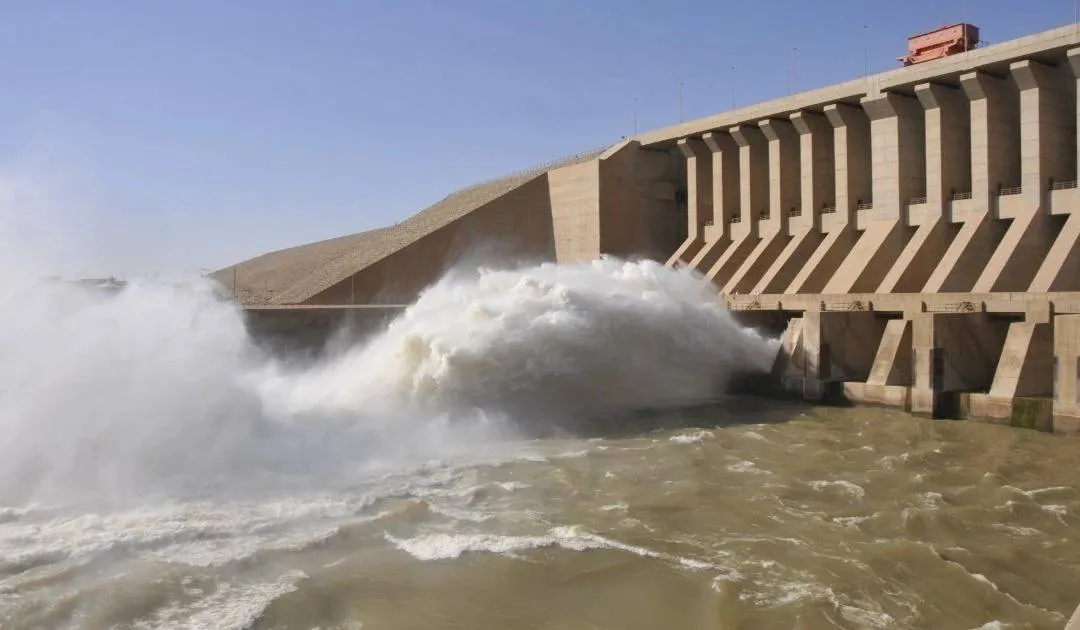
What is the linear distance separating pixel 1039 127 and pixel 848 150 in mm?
4700

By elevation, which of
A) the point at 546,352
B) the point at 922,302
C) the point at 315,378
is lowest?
the point at 315,378

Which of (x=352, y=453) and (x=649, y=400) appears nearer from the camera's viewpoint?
(x=352, y=453)

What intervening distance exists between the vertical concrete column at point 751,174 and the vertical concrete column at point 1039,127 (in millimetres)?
7478

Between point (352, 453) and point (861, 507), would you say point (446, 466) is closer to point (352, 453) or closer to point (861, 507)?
point (352, 453)

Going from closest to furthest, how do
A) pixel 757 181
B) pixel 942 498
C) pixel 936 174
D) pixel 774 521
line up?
pixel 774 521
pixel 942 498
pixel 936 174
pixel 757 181

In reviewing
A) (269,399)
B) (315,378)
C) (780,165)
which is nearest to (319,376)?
(315,378)

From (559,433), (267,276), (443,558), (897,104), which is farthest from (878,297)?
(267,276)

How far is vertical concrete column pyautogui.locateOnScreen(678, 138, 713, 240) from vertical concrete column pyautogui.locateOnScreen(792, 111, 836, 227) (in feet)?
12.0

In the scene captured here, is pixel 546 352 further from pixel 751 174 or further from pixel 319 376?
pixel 751 174

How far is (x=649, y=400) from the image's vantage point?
16.5 m

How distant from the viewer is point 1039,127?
16797 millimetres

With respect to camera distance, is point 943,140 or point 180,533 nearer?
point 180,533

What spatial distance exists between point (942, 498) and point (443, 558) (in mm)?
5489

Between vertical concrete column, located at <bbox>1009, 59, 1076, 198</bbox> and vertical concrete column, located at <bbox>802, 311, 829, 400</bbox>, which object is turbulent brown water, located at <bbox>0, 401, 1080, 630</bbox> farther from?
vertical concrete column, located at <bbox>1009, 59, 1076, 198</bbox>
